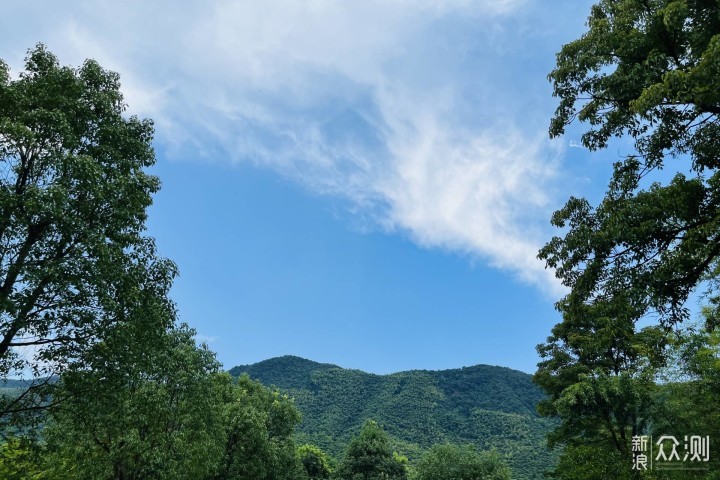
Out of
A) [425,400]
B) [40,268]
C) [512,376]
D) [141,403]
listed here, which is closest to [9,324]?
[40,268]

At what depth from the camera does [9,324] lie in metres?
9.45

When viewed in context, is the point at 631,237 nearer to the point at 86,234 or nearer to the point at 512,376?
the point at 86,234

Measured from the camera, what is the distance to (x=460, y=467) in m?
40.2

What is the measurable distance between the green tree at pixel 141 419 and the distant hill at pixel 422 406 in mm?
46205

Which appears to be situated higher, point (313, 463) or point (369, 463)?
point (369, 463)

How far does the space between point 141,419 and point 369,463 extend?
3224 cm

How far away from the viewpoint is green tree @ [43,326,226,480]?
430 inches

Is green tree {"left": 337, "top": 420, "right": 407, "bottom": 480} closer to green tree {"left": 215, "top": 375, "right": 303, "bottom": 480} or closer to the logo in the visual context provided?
green tree {"left": 215, "top": 375, "right": 303, "bottom": 480}

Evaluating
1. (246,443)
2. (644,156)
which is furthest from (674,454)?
(246,443)

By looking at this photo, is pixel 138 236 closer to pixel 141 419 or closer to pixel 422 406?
pixel 141 419

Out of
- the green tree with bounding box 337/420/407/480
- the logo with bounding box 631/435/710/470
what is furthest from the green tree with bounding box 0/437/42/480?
the green tree with bounding box 337/420/407/480

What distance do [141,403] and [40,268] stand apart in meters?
10.5

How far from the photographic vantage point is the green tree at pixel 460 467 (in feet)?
129

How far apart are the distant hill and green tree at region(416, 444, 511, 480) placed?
18495mm
